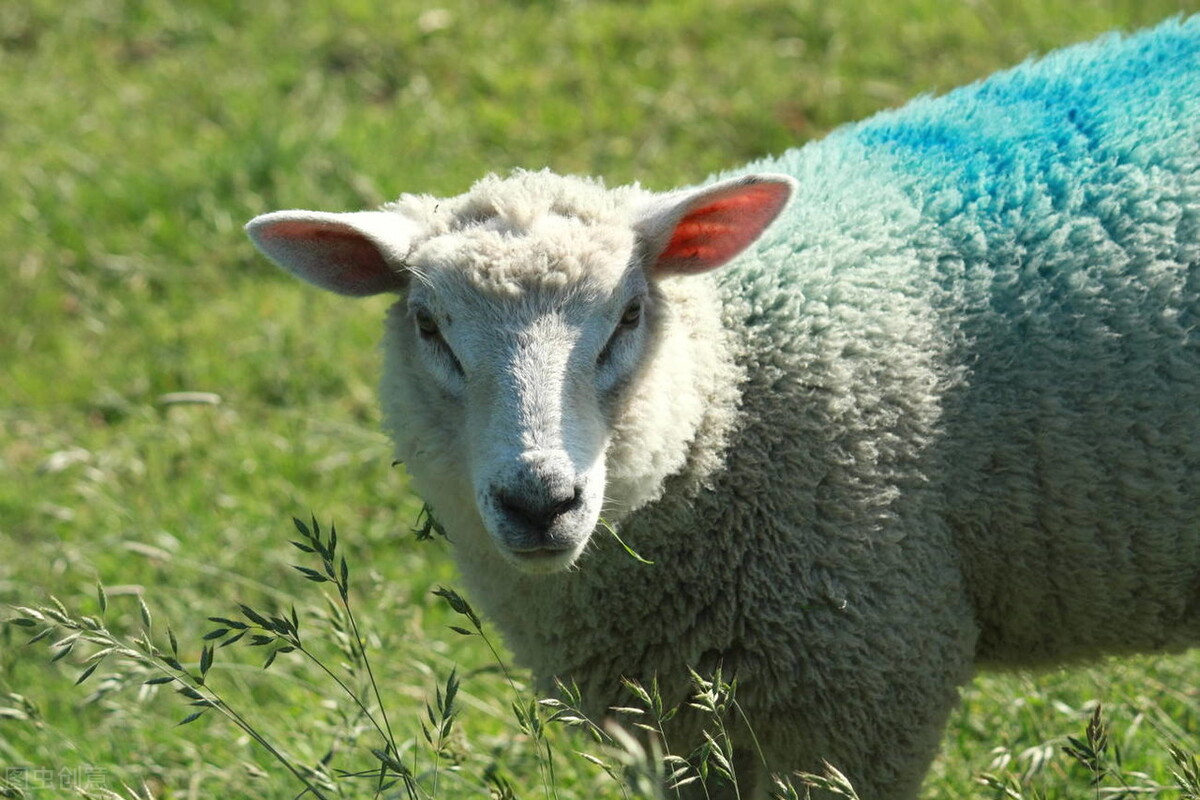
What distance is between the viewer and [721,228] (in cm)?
318

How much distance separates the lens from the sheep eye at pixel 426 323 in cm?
311

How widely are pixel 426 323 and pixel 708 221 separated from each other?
0.68 metres

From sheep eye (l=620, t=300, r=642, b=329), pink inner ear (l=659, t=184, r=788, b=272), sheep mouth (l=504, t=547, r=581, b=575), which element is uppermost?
pink inner ear (l=659, t=184, r=788, b=272)

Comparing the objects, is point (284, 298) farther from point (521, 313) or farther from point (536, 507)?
point (536, 507)

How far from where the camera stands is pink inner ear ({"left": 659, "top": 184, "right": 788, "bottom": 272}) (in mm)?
3086

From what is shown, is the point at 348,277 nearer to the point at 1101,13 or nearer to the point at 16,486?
the point at 16,486

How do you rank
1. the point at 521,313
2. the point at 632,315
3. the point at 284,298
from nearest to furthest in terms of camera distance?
the point at 521,313
the point at 632,315
the point at 284,298

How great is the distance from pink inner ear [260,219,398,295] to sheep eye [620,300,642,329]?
59 cm

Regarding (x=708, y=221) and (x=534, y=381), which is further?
(x=708, y=221)

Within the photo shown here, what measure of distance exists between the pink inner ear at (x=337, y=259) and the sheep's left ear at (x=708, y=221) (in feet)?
2.08
